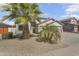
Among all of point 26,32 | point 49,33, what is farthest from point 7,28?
point 49,33

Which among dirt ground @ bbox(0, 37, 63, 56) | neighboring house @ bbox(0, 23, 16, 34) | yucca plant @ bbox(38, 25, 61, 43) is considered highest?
neighboring house @ bbox(0, 23, 16, 34)

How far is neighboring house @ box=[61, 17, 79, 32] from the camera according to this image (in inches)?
163

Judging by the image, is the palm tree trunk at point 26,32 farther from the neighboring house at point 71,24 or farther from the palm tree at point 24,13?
the neighboring house at point 71,24

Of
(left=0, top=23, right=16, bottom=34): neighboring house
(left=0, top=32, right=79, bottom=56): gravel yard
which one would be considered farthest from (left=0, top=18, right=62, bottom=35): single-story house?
(left=0, top=32, right=79, bottom=56): gravel yard

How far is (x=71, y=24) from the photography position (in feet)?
13.7

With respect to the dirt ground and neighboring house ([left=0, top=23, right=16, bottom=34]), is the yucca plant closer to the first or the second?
the dirt ground

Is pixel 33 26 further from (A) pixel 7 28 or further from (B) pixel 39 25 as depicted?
(A) pixel 7 28

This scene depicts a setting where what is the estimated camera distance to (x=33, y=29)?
4.15 meters

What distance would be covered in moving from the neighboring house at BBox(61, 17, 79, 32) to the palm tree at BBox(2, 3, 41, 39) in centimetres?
34

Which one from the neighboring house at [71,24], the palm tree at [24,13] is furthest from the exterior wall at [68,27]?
the palm tree at [24,13]

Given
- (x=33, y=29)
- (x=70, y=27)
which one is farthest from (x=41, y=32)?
(x=70, y=27)

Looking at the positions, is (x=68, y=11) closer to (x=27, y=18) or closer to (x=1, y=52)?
(x=27, y=18)

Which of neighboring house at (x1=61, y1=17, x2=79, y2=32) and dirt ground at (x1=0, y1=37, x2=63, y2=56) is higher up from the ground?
neighboring house at (x1=61, y1=17, x2=79, y2=32)

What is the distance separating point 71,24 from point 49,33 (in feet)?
0.95
